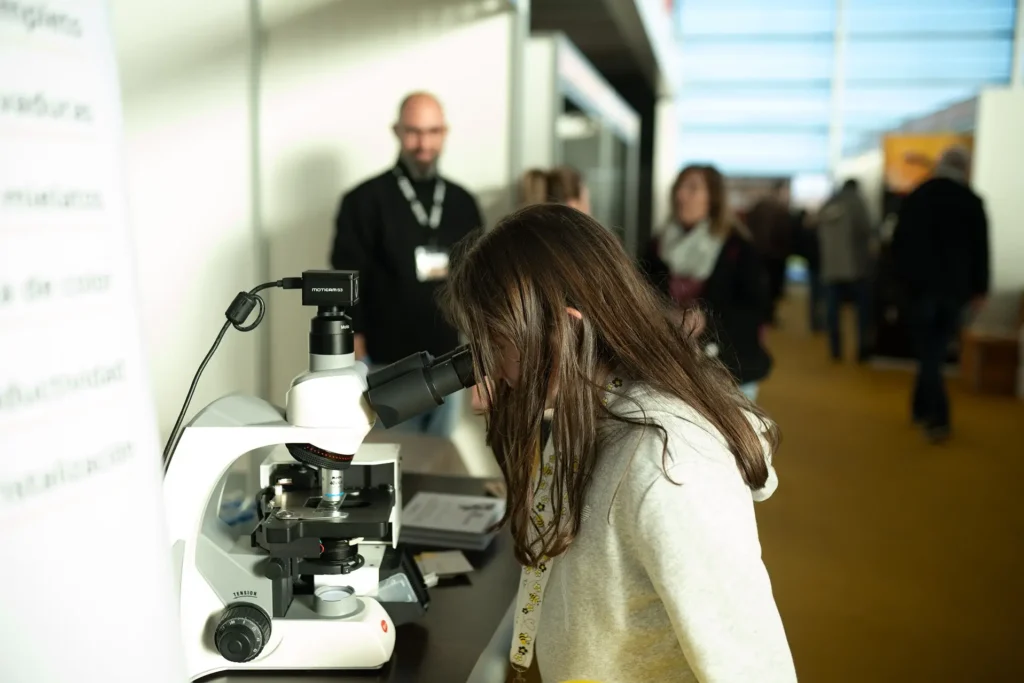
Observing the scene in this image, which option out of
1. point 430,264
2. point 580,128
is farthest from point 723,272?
point 580,128

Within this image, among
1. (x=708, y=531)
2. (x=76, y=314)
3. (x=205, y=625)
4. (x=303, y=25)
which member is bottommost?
(x=205, y=625)

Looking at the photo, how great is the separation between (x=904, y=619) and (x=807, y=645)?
0.44 m

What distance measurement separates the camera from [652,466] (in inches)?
36.9

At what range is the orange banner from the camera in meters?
8.20

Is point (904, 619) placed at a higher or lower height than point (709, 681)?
lower

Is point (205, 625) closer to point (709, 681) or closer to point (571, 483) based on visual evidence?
point (571, 483)

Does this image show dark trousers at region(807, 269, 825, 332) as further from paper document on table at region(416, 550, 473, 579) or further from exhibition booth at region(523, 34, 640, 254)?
paper document on table at region(416, 550, 473, 579)

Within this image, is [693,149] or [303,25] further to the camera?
[693,149]

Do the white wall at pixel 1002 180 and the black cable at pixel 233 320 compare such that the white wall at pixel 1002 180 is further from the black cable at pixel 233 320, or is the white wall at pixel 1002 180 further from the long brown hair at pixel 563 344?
the black cable at pixel 233 320

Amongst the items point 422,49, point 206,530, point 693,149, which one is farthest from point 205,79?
point 693,149

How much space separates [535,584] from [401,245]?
2154mm

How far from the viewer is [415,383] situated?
1.04m

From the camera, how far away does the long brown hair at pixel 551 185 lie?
11.2 ft

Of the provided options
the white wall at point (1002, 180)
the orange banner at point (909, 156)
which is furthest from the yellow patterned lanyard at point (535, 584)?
Answer: the orange banner at point (909, 156)
